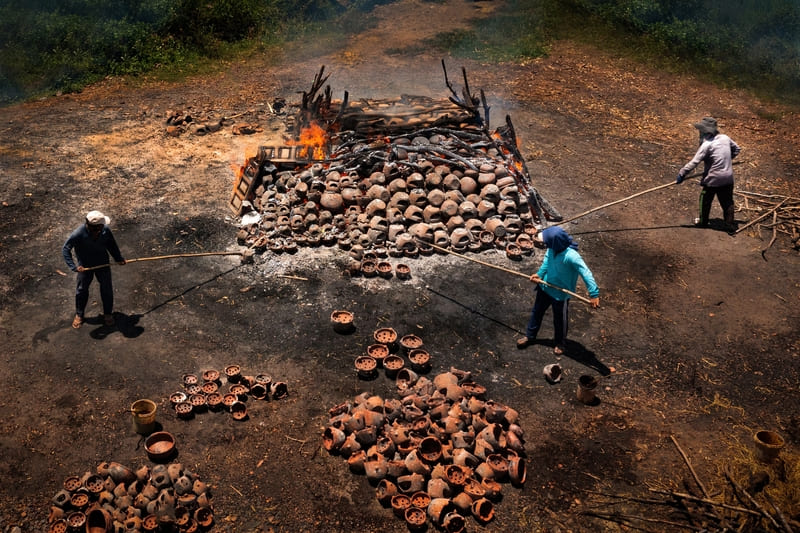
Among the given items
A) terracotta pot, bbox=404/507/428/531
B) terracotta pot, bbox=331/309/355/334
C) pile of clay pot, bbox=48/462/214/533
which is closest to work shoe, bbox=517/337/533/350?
terracotta pot, bbox=331/309/355/334

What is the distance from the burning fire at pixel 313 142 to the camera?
13312 mm

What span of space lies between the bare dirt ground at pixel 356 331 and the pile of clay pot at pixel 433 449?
23cm

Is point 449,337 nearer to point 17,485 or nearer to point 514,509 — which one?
point 514,509

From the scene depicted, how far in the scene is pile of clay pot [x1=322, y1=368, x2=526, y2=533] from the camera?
21.8 ft

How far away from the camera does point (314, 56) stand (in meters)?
21.6

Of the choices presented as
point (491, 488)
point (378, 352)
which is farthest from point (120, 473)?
point (491, 488)

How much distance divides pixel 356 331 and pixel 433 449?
2709 millimetres

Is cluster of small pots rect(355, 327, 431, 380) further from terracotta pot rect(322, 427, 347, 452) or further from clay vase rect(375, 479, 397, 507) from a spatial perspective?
clay vase rect(375, 479, 397, 507)

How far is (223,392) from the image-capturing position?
823cm

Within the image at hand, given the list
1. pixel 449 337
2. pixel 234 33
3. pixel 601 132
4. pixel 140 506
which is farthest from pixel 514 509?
pixel 234 33

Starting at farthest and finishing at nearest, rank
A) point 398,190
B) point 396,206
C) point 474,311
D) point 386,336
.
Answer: point 398,190
point 396,206
point 474,311
point 386,336

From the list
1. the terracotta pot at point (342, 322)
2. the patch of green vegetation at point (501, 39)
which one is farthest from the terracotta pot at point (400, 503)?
the patch of green vegetation at point (501, 39)

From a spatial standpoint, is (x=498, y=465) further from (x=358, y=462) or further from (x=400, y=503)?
(x=358, y=462)

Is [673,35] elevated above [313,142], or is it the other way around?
[673,35]
